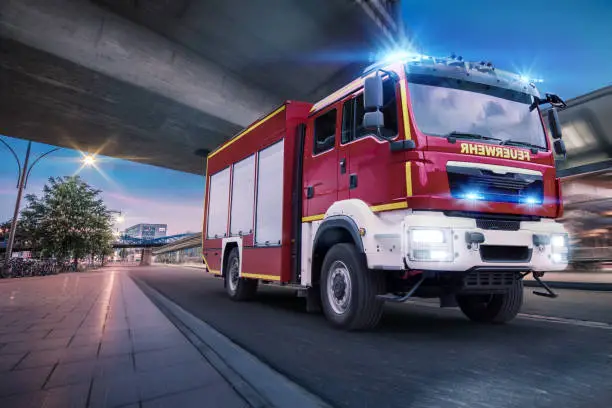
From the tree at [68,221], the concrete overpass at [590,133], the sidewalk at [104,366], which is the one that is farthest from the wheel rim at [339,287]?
the tree at [68,221]

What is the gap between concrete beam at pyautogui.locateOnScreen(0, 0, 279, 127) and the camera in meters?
8.46

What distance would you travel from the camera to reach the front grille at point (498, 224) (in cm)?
396

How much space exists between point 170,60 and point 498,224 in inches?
405

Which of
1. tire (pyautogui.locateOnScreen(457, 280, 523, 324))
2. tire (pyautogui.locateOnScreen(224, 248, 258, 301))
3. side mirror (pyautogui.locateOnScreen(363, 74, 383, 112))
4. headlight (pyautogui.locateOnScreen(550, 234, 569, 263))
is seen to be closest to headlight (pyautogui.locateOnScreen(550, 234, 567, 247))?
headlight (pyautogui.locateOnScreen(550, 234, 569, 263))

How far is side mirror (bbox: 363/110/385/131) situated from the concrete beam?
8.56 m

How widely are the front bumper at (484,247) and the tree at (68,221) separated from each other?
2950cm

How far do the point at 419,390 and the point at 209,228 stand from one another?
795 cm

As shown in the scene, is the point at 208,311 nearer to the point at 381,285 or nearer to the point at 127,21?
the point at 381,285

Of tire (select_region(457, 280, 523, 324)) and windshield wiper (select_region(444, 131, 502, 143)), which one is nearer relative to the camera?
windshield wiper (select_region(444, 131, 502, 143))

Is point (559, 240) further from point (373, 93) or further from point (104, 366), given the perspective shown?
point (104, 366)

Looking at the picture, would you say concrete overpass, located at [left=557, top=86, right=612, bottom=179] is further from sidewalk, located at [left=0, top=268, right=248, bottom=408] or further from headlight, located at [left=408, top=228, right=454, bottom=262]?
sidewalk, located at [left=0, top=268, right=248, bottom=408]

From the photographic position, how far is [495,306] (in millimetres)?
5086

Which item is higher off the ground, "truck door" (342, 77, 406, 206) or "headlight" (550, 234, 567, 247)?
"truck door" (342, 77, 406, 206)

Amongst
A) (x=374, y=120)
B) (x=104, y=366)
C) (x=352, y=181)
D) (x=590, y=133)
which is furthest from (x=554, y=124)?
(x=590, y=133)
